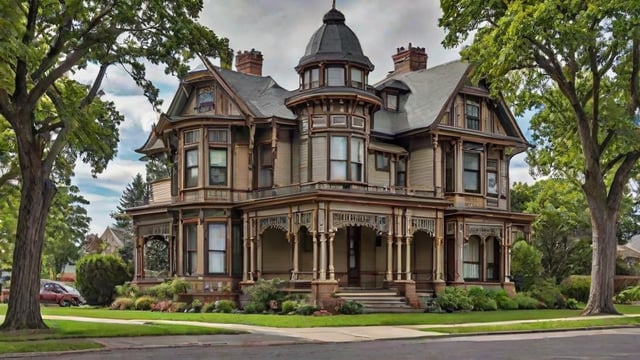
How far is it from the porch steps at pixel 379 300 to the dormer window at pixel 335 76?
9399 millimetres

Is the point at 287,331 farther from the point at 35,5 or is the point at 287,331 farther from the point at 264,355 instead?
the point at 35,5

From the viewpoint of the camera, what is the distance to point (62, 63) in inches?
883

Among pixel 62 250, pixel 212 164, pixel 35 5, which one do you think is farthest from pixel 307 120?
pixel 62 250

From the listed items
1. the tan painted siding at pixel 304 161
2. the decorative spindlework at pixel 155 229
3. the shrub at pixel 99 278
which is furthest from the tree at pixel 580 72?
the shrub at pixel 99 278

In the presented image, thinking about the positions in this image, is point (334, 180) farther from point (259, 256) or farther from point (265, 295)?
point (265, 295)

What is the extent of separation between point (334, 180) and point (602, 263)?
11.8 meters

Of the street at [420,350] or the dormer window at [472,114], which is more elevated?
the dormer window at [472,114]

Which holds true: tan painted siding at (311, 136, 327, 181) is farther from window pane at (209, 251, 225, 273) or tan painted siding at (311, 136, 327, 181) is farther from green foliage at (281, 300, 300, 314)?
green foliage at (281, 300, 300, 314)

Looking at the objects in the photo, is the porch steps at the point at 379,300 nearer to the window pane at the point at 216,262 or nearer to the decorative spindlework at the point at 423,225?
Result: the decorative spindlework at the point at 423,225

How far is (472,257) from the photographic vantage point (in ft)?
131

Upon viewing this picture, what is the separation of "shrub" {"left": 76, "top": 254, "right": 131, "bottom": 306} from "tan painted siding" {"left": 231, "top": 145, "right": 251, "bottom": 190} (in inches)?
338

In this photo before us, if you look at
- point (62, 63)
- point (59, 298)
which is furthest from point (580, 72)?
point (59, 298)

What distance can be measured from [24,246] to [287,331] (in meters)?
7.58

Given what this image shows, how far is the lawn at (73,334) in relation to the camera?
17094mm
